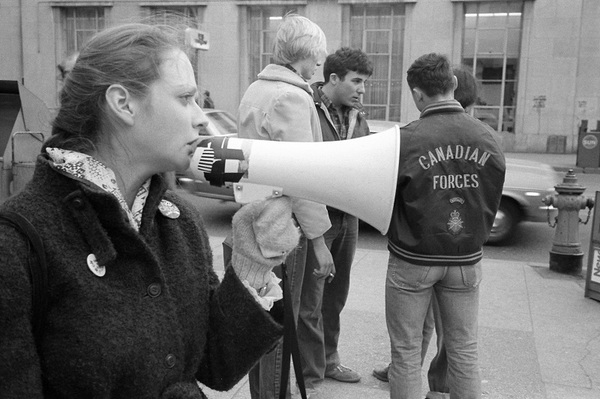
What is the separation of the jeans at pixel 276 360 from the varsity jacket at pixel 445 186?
1.53 feet

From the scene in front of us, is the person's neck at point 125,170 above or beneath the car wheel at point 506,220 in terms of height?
above

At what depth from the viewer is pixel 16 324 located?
3.73 ft

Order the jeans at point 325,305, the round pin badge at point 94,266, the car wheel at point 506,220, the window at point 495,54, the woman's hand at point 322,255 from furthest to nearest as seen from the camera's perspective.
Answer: the window at point 495,54 → the car wheel at point 506,220 → the jeans at point 325,305 → the woman's hand at point 322,255 → the round pin badge at point 94,266

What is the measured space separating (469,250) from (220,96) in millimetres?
18090

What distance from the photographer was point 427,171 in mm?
2627

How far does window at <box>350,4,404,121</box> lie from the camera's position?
63.1ft

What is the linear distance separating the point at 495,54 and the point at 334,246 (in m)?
17.0

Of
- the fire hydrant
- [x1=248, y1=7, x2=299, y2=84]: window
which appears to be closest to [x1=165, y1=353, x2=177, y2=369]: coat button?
the fire hydrant

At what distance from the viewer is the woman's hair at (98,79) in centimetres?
133

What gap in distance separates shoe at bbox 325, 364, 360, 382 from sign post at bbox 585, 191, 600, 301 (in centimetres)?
256

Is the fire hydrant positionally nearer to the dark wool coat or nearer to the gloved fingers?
the gloved fingers

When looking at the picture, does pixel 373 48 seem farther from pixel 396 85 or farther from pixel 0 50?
pixel 0 50

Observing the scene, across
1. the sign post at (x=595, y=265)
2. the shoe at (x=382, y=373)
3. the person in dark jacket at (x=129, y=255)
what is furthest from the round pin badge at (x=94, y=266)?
the sign post at (x=595, y=265)

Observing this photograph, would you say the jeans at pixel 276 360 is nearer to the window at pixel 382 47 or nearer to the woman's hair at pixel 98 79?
the woman's hair at pixel 98 79
